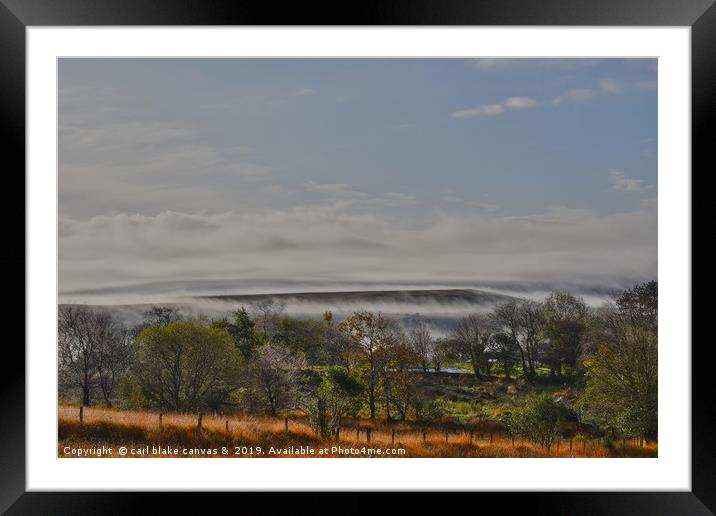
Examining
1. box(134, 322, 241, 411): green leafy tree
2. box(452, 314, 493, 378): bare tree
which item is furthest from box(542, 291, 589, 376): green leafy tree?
box(134, 322, 241, 411): green leafy tree

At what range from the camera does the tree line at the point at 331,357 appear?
3.18m

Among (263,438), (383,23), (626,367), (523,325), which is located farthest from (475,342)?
(383,23)

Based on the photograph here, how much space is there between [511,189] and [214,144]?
1674mm

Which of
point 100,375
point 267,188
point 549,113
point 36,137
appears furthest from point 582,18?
point 100,375

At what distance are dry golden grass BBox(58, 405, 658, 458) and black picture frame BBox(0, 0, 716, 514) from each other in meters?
0.45

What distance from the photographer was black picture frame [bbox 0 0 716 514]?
2.48 m

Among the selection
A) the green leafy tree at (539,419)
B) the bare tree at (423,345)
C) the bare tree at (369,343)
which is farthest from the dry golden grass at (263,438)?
the bare tree at (423,345)

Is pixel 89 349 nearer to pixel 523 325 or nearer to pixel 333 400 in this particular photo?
pixel 333 400

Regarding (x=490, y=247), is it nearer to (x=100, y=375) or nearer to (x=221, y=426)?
(x=221, y=426)

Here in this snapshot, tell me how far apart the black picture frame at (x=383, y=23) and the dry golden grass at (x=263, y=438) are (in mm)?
454

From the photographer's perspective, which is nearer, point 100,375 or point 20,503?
point 20,503

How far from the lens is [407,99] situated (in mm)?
3250

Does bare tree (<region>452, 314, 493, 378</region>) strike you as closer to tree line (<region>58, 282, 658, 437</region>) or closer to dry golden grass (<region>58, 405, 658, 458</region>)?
tree line (<region>58, 282, 658, 437</region>)

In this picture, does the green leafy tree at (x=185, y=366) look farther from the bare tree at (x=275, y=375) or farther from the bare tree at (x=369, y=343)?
the bare tree at (x=369, y=343)
